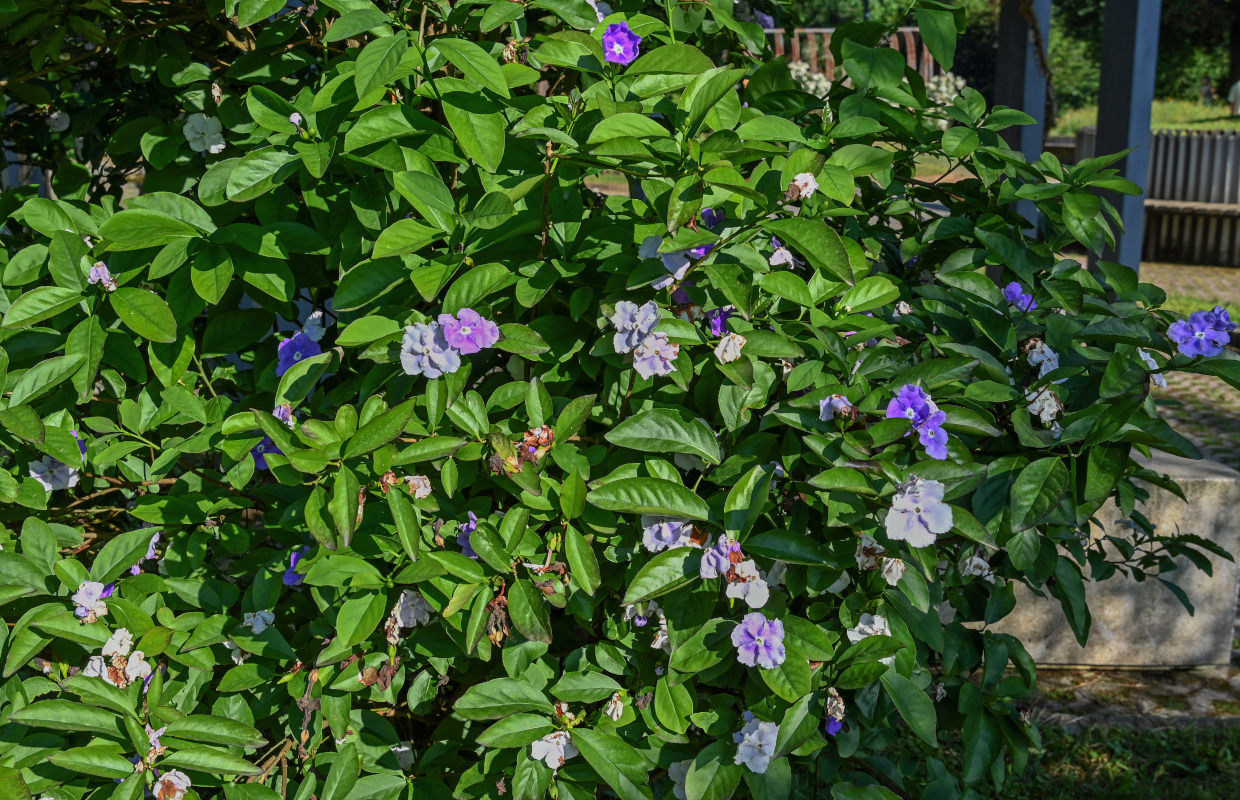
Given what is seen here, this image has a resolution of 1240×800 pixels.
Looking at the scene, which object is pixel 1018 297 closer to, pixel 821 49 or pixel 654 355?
pixel 654 355

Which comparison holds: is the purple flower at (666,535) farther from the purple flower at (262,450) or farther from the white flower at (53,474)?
the white flower at (53,474)

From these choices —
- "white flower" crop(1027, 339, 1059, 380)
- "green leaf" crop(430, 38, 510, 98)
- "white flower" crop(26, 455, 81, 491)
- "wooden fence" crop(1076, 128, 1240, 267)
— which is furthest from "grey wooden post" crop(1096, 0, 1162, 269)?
"wooden fence" crop(1076, 128, 1240, 267)

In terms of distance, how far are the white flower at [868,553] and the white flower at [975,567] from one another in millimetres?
363

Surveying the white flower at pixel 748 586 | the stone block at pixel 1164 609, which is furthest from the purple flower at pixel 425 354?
the stone block at pixel 1164 609

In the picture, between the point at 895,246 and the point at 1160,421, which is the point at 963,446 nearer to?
the point at 1160,421

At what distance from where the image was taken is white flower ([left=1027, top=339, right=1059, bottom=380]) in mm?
1511

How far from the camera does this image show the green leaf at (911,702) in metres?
1.40

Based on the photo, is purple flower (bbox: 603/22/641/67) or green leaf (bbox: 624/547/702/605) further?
purple flower (bbox: 603/22/641/67)

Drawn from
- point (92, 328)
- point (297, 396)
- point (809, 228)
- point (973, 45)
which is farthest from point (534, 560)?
point (973, 45)

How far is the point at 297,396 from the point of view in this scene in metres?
1.46

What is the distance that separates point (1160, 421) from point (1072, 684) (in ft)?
7.77

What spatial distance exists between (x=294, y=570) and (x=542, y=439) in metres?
0.39

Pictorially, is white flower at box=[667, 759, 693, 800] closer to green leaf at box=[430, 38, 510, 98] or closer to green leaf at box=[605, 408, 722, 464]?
green leaf at box=[605, 408, 722, 464]

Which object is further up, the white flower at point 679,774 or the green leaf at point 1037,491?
the green leaf at point 1037,491
